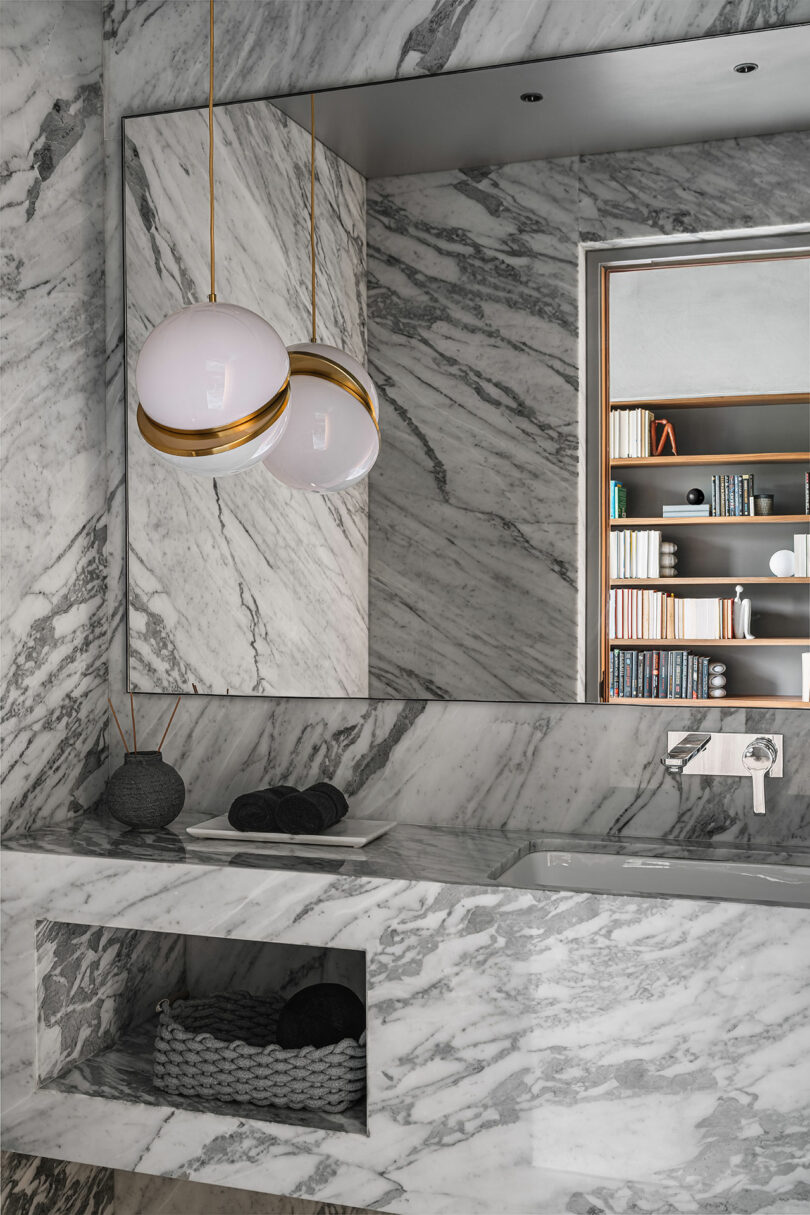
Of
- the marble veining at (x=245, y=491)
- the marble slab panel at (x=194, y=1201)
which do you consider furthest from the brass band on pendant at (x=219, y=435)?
the marble slab panel at (x=194, y=1201)

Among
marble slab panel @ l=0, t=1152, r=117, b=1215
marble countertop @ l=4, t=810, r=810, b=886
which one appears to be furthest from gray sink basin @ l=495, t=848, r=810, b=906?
marble slab panel @ l=0, t=1152, r=117, b=1215

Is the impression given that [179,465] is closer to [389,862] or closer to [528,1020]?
[389,862]

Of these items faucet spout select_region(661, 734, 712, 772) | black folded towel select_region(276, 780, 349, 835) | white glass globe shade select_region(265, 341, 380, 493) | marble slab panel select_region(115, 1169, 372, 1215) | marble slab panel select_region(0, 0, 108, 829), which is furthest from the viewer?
marble slab panel select_region(115, 1169, 372, 1215)

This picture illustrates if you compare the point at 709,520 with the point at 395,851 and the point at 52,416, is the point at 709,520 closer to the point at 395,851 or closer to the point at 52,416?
the point at 395,851

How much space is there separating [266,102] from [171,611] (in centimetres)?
96

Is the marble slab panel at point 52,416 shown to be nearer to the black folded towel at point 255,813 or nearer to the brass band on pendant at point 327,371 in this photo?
the black folded towel at point 255,813

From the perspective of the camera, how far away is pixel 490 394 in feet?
6.56

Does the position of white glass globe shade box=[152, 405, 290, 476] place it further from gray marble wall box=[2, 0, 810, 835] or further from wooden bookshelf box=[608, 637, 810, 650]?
wooden bookshelf box=[608, 637, 810, 650]

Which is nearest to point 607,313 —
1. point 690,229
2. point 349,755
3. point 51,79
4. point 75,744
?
point 690,229

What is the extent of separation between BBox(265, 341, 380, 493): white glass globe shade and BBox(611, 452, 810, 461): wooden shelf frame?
18.2 inches

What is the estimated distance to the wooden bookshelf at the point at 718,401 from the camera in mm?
1833


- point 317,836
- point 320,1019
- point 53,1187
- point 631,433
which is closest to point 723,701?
point 631,433

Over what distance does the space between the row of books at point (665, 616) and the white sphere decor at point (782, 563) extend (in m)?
0.09

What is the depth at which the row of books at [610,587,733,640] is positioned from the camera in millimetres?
1865
